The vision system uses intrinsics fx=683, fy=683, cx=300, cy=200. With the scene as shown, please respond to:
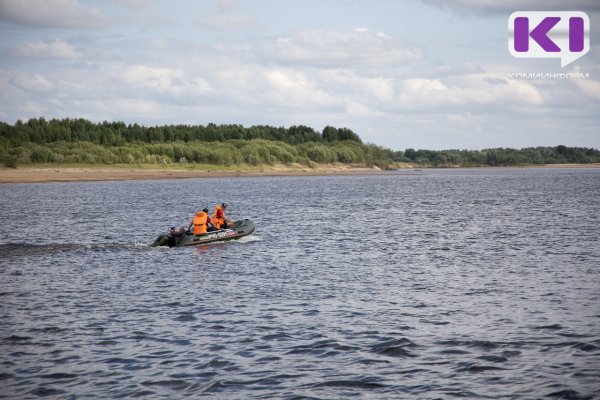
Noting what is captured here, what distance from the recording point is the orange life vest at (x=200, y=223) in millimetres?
33656

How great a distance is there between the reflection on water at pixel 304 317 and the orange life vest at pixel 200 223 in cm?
101

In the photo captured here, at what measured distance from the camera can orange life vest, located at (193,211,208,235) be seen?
3366 centimetres

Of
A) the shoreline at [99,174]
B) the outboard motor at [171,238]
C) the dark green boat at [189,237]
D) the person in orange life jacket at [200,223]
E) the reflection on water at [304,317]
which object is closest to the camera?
the reflection on water at [304,317]

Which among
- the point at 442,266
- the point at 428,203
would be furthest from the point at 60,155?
the point at 442,266

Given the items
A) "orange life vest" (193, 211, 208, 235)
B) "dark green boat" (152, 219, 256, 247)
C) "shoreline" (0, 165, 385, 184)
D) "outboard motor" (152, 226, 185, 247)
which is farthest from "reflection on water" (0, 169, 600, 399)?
"shoreline" (0, 165, 385, 184)

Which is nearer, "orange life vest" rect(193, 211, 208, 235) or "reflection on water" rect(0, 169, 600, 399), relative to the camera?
"reflection on water" rect(0, 169, 600, 399)

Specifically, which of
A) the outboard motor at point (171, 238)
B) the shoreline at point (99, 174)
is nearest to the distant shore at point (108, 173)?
the shoreline at point (99, 174)

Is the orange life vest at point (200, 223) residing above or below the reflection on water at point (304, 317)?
above

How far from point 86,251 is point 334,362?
20.7 m

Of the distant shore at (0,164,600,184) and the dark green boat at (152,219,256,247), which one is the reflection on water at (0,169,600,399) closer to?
the dark green boat at (152,219,256,247)

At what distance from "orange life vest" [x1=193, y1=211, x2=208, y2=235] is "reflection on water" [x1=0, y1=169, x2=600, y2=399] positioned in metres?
1.01

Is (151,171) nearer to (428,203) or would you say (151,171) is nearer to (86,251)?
(428,203)

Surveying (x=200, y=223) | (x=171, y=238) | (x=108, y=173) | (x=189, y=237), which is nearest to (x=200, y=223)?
(x=200, y=223)

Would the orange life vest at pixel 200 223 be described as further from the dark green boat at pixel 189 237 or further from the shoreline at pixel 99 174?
the shoreline at pixel 99 174
